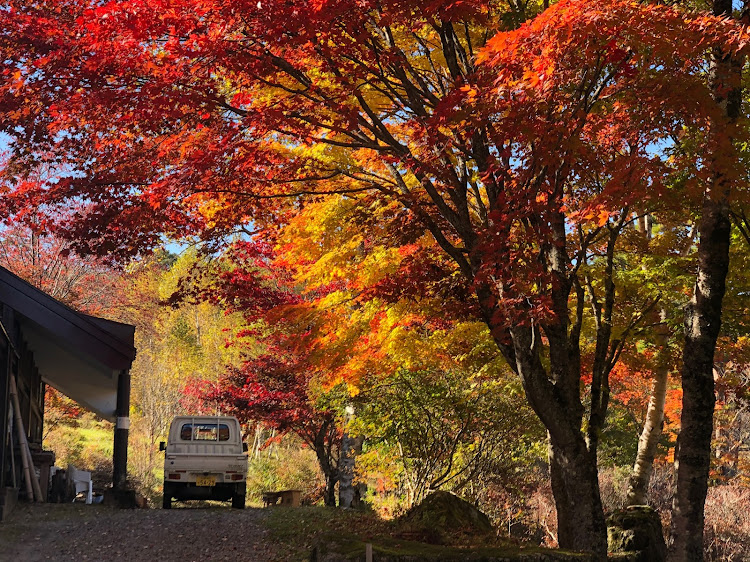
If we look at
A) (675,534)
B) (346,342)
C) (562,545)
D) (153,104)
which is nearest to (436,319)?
(346,342)

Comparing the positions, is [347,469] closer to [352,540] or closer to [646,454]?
[646,454]

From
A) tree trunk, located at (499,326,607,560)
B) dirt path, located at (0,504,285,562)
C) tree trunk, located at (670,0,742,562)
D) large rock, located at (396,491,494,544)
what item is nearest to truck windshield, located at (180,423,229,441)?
dirt path, located at (0,504,285,562)

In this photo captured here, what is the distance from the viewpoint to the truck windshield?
1634cm

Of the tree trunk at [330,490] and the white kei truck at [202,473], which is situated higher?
the white kei truck at [202,473]

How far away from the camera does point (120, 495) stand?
13398 millimetres

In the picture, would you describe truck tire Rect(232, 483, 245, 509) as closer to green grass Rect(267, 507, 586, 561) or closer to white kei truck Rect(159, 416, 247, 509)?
white kei truck Rect(159, 416, 247, 509)

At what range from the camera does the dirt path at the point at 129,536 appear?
9109 mm

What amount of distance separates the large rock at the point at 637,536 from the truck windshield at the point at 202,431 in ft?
28.4

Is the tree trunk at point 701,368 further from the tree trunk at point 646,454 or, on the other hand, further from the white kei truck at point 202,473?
the white kei truck at point 202,473

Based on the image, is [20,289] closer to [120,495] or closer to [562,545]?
[120,495]

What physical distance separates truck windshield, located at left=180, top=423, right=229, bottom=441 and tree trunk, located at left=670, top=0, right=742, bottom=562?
410 inches

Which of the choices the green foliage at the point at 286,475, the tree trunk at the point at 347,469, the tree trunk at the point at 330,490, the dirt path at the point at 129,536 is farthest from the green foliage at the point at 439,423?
the green foliage at the point at 286,475

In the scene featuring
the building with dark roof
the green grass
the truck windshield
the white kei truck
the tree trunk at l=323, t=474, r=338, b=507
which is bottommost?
the tree trunk at l=323, t=474, r=338, b=507

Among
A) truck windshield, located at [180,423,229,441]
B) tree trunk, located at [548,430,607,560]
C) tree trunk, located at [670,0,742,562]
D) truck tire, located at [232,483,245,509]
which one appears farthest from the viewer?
truck windshield, located at [180,423,229,441]
